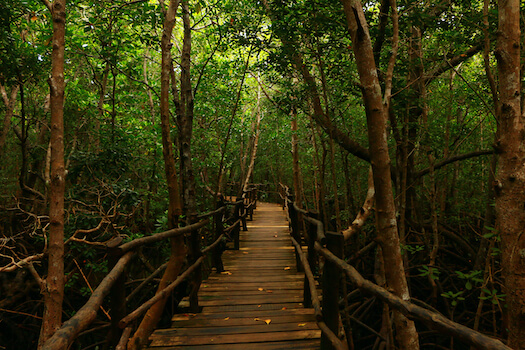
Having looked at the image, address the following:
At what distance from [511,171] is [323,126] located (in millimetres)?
3210

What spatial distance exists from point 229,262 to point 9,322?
523cm

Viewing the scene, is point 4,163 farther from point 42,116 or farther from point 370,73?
point 370,73

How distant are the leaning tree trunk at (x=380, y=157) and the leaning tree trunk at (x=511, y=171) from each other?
2.76ft

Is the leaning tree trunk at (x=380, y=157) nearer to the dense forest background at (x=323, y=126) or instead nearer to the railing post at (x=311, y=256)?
the dense forest background at (x=323, y=126)

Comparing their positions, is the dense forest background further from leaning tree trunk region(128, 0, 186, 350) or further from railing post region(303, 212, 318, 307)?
railing post region(303, 212, 318, 307)

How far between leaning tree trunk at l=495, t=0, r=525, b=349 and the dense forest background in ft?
0.05

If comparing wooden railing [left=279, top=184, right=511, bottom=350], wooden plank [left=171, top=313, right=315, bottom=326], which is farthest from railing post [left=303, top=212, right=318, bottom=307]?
wooden plank [left=171, top=313, right=315, bottom=326]

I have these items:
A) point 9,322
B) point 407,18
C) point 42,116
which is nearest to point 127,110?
point 42,116

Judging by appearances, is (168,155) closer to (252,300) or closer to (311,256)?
(252,300)

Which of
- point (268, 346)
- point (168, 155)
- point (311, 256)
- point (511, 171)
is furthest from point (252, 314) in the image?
→ point (511, 171)

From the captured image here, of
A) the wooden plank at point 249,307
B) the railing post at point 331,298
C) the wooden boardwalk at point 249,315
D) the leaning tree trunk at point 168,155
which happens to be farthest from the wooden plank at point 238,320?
the railing post at point 331,298

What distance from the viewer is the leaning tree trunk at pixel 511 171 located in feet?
7.63

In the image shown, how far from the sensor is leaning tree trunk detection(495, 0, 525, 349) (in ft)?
7.63

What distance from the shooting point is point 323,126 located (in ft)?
17.6
